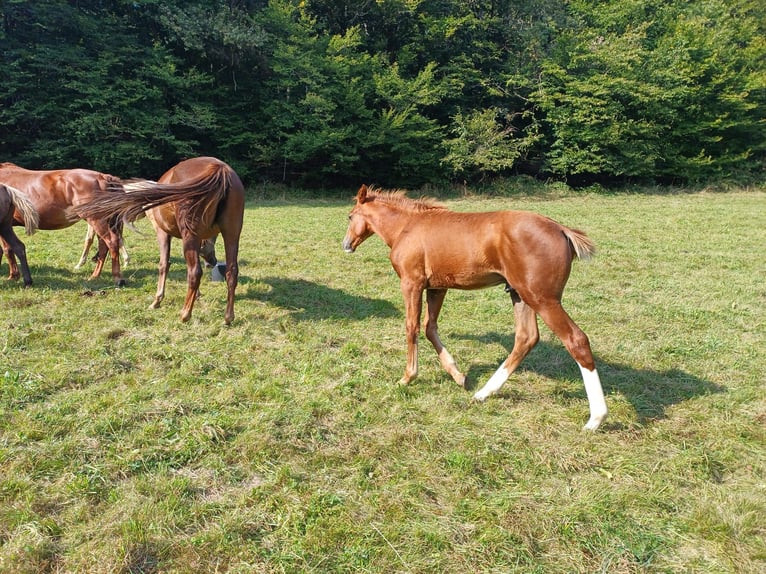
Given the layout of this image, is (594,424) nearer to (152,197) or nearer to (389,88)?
(152,197)

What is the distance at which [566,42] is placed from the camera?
28.7m

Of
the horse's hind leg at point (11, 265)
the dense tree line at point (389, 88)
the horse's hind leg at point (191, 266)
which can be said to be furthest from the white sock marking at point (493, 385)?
the dense tree line at point (389, 88)

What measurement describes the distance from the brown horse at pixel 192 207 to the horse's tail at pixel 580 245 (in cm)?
391

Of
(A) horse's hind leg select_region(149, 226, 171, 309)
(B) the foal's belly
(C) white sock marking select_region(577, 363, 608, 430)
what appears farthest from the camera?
(A) horse's hind leg select_region(149, 226, 171, 309)

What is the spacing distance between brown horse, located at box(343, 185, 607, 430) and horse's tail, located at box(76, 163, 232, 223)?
73.5 inches

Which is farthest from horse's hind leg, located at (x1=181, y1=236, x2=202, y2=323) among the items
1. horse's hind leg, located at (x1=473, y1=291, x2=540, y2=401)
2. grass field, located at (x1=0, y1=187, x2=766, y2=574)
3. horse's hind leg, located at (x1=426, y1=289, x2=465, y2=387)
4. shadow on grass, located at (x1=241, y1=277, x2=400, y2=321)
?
horse's hind leg, located at (x1=473, y1=291, x2=540, y2=401)

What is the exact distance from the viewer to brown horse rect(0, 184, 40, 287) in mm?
6602

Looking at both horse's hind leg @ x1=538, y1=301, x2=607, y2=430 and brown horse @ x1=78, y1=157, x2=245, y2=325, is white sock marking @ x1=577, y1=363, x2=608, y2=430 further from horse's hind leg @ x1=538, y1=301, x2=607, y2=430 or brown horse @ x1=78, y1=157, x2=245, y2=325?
brown horse @ x1=78, y1=157, x2=245, y2=325

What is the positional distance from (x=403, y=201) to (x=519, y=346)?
6.81 ft

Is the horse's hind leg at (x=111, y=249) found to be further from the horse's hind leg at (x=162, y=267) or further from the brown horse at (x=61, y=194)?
the horse's hind leg at (x=162, y=267)

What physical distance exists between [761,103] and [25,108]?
42235 millimetres

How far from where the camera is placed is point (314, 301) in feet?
23.0

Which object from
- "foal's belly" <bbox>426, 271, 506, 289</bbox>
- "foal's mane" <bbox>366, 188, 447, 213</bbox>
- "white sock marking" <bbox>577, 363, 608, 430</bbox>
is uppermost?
"foal's mane" <bbox>366, 188, 447, 213</bbox>

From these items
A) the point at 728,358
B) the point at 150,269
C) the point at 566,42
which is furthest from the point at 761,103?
the point at 150,269
